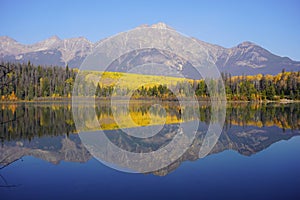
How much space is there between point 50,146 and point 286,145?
7.82 metres

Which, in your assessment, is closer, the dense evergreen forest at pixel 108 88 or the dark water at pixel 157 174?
the dark water at pixel 157 174

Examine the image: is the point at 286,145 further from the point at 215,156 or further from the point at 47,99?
the point at 47,99

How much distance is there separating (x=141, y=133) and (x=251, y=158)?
622cm

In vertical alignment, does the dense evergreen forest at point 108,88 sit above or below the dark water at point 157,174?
above

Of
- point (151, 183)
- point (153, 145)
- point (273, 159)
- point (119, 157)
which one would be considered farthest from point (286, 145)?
point (151, 183)

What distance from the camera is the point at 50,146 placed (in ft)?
34.8

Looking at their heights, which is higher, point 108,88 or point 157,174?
point 108,88

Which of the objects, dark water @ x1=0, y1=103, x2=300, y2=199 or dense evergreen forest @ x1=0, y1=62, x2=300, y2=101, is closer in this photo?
dark water @ x1=0, y1=103, x2=300, y2=199

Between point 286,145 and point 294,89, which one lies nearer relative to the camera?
A: point 286,145

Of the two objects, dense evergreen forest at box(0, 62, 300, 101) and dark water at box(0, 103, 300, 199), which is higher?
dense evergreen forest at box(0, 62, 300, 101)

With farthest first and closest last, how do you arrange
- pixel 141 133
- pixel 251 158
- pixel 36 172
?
pixel 141 133
pixel 251 158
pixel 36 172

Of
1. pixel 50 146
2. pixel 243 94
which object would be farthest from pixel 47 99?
pixel 50 146

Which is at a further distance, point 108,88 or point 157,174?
point 108,88

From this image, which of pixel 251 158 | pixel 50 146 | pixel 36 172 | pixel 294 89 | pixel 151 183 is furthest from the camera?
pixel 294 89
